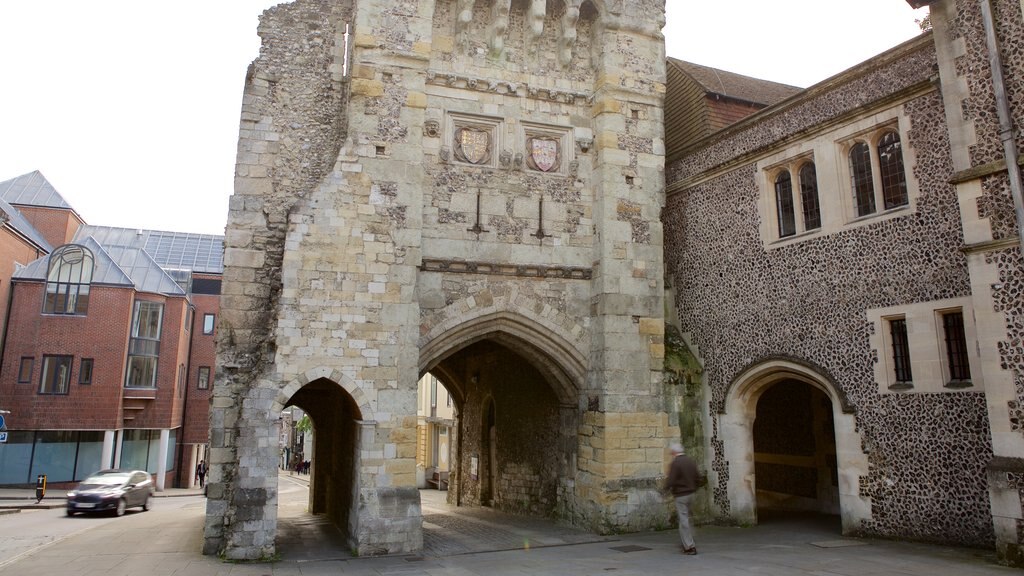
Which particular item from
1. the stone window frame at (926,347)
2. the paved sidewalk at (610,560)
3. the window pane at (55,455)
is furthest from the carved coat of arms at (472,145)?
the window pane at (55,455)

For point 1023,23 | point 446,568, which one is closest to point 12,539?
point 446,568

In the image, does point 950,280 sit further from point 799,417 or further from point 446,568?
point 446,568

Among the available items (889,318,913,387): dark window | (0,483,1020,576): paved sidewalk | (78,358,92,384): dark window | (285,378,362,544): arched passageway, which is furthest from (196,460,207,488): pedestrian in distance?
(889,318,913,387): dark window

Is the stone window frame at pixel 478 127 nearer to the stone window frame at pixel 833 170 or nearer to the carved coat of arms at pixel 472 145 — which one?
the carved coat of arms at pixel 472 145

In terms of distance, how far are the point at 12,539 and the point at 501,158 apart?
12205 millimetres

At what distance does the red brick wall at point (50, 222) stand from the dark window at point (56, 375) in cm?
950

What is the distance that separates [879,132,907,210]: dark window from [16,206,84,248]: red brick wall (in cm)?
3715

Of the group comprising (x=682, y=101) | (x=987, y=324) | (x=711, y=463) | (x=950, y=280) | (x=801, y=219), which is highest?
(x=682, y=101)

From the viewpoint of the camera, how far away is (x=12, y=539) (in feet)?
Result: 43.1

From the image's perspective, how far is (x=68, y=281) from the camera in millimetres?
28375

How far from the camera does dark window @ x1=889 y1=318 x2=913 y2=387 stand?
34.4 ft

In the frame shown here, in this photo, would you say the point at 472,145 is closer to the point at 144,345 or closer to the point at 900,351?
the point at 900,351

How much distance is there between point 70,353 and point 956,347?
30.6 metres

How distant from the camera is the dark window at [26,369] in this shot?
88.0 feet
